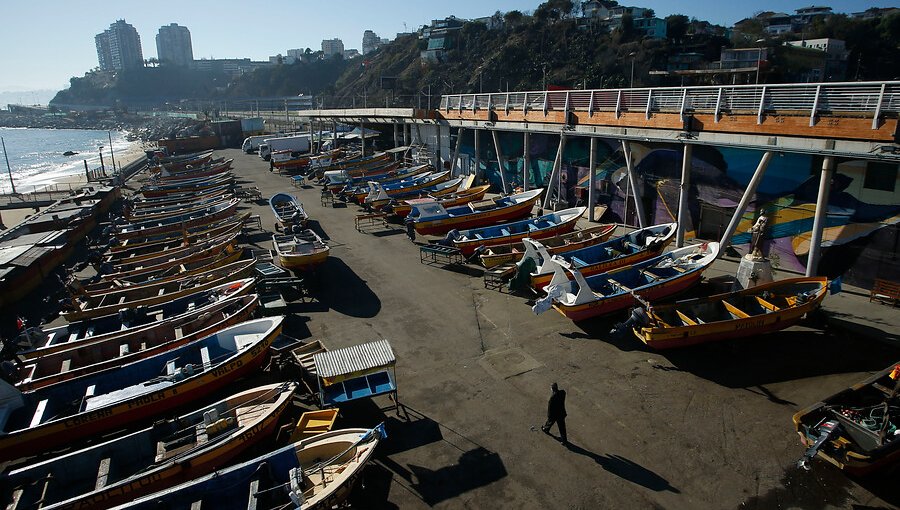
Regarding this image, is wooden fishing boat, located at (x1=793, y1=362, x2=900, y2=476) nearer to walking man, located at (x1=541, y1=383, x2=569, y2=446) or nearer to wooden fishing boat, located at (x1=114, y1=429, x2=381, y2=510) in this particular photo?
walking man, located at (x1=541, y1=383, x2=569, y2=446)

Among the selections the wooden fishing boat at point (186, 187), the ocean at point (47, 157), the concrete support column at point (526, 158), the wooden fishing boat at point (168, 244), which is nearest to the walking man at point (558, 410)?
the wooden fishing boat at point (168, 244)

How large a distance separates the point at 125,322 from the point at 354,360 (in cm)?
802

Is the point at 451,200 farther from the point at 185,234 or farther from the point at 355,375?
the point at 355,375

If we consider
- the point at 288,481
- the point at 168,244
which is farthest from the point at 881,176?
the point at 168,244

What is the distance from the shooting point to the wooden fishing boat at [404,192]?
2859 centimetres

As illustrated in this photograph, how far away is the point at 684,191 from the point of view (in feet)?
63.8

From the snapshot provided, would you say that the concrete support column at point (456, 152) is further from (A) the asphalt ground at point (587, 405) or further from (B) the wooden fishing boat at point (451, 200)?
(A) the asphalt ground at point (587, 405)

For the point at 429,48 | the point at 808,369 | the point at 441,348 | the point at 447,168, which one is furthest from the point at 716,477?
the point at 429,48

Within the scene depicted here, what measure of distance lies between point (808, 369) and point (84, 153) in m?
125

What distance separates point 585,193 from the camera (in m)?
26.2

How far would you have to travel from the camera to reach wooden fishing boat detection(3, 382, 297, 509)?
805 cm

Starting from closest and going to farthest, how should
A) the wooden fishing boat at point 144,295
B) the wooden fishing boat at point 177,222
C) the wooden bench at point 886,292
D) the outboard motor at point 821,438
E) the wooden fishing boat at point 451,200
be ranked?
1. the outboard motor at point 821,438
2. the wooden bench at point 886,292
3. the wooden fishing boat at point 144,295
4. the wooden fishing boat at point 177,222
5. the wooden fishing boat at point 451,200

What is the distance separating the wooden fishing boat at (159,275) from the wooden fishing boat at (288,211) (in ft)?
14.6

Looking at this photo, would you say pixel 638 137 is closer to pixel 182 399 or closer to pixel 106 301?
pixel 182 399
